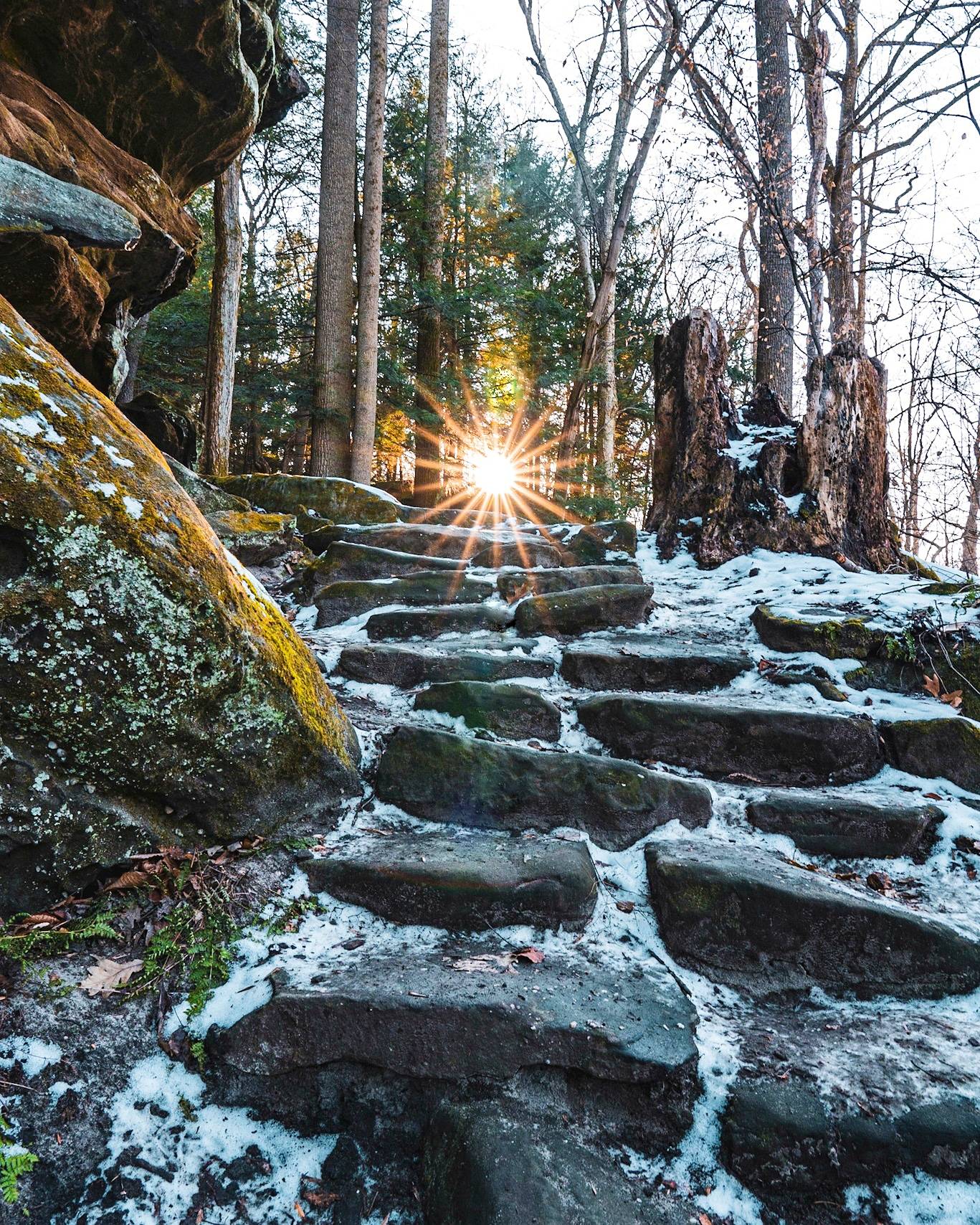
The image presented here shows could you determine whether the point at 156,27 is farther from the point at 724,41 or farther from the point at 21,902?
the point at 724,41

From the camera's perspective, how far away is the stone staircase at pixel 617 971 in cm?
157

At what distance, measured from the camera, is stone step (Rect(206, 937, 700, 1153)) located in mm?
1695

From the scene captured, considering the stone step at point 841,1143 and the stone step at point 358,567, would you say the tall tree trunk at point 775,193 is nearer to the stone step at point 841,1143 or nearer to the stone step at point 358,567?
the stone step at point 358,567

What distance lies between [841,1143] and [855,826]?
1.24m

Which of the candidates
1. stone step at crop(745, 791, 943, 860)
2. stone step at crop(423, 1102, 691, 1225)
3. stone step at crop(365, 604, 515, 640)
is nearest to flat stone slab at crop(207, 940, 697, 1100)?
stone step at crop(423, 1102, 691, 1225)

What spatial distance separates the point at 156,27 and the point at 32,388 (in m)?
3.40

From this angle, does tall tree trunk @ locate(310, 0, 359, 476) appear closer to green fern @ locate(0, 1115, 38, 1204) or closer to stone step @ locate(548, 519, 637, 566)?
stone step @ locate(548, 519, 637, 566)

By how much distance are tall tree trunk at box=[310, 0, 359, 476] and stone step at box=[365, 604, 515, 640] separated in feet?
25.6

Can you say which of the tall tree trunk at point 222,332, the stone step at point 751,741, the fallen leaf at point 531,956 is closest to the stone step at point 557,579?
the stone step at point 751,741

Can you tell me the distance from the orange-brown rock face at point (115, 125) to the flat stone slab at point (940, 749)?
419 cm

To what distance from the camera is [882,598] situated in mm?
4051

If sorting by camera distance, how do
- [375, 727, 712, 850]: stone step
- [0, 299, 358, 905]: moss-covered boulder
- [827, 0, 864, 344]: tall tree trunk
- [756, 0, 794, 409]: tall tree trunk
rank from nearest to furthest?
1. [0, 299, 358, 905]: moss-covered boulder
2. [375, 727, 712, 850]: stone step
3. [827, 0, 864, 344]: tall tree trunk
4. [756, 0, 794, 409]: tall tree trunk

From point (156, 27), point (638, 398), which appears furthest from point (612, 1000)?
point (638, 398)

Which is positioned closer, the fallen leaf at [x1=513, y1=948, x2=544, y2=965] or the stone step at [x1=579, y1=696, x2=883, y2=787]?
the fallen leaf at [x1=513, y1=948, x2=544, y2=965]
